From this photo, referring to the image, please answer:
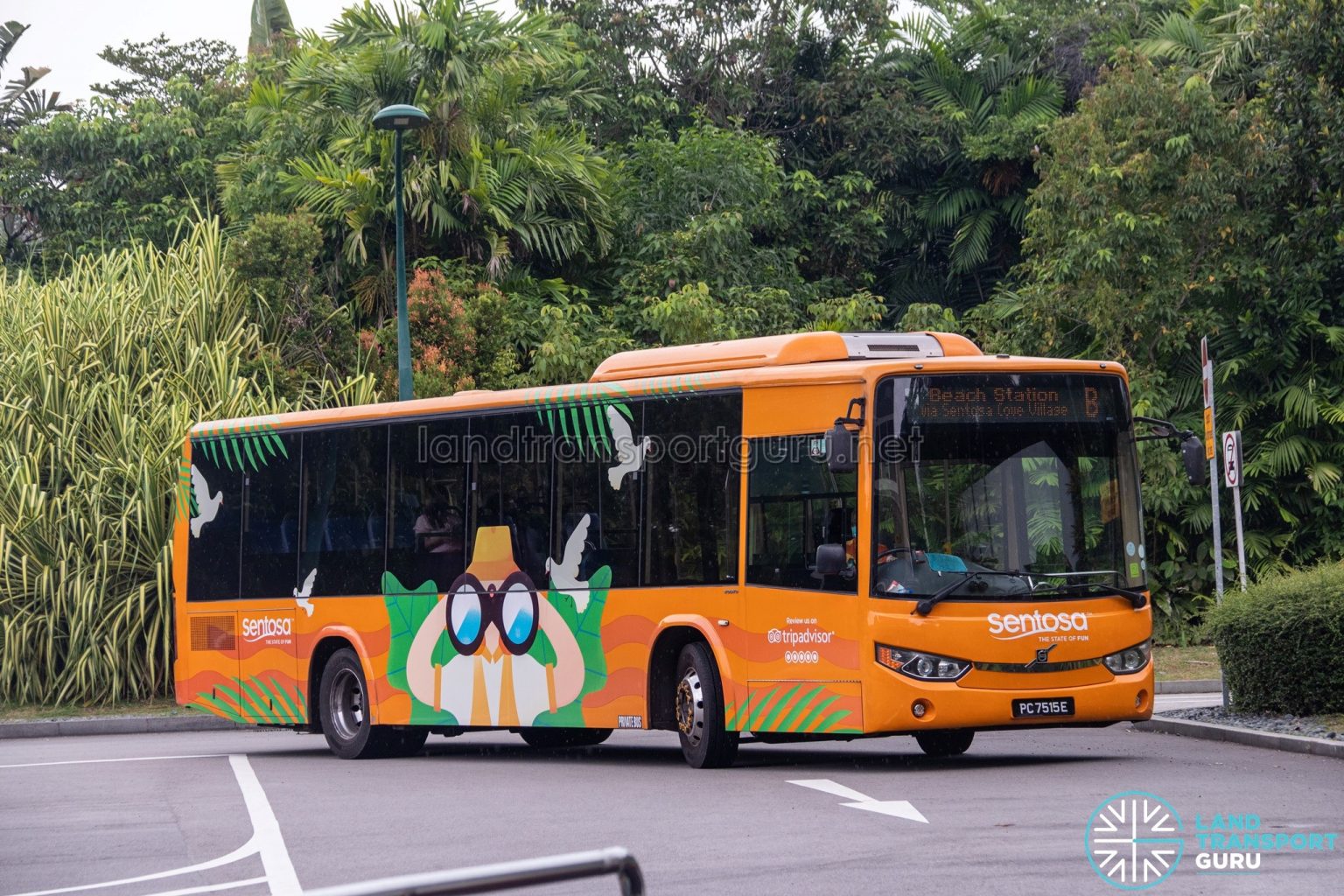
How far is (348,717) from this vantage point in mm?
16797

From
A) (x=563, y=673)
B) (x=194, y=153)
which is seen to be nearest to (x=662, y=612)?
(x=563, y=673)

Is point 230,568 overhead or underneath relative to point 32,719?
overhead

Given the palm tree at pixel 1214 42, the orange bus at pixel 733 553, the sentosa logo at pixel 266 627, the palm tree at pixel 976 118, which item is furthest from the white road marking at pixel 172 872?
the palm tree at pixel 976 118

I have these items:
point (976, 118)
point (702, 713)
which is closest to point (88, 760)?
point (702, 713)

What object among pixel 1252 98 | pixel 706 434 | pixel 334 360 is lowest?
pixel 706 434

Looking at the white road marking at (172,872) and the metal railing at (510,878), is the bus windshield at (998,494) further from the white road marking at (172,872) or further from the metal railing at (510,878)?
the metal railing at (510,878)

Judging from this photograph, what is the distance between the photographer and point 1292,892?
7.62m

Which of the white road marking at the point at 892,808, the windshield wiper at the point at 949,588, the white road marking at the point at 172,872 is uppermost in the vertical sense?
the windshield wiper at the point at 949,588

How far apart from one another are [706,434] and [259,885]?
6016 mm

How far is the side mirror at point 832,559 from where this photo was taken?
12.6 metres

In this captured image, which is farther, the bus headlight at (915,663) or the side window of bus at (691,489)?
the side window of bus at (691,489)

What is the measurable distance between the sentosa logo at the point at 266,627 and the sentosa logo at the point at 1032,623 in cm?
732

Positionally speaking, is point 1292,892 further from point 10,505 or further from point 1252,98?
point 1252,98

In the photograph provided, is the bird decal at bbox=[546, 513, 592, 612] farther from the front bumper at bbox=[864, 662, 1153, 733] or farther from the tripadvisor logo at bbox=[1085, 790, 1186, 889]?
the tripadvisor logo at bbox=[1085, 790, 1186, 889]
